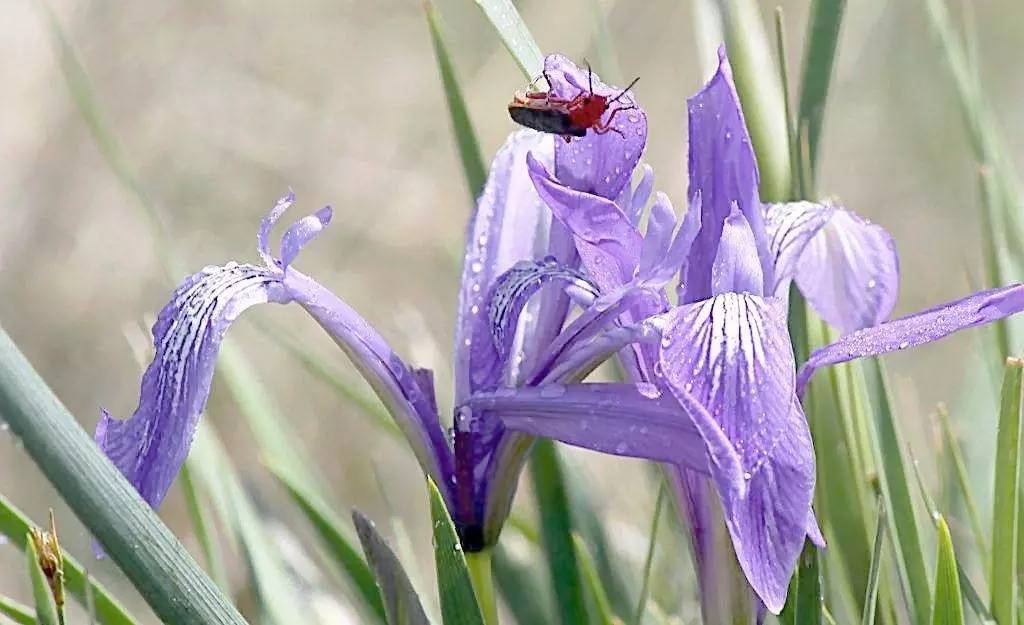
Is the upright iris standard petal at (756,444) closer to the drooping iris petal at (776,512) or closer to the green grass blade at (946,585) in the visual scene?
→ the drooping iris petal at (776,512)

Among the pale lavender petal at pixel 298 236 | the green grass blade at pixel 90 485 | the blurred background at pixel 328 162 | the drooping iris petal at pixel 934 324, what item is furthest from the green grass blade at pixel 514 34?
the blurred background at pixel 328 162

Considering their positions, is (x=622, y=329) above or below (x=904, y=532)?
above

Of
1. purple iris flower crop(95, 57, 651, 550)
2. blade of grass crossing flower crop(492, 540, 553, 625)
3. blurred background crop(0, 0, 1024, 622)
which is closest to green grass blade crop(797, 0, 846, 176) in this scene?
purple iris flower crop(95, 57, 651, 550)

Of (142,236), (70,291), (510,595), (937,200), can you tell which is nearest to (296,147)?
(142,236)

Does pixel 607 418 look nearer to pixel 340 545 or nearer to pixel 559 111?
pixel 559 111

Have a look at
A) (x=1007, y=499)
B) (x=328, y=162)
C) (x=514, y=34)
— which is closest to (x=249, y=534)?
(x=514, y=34)

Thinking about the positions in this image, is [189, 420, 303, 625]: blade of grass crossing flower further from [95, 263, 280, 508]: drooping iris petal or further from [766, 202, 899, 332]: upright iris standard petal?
[766, 202, 899, 332]: upright iris standard petal

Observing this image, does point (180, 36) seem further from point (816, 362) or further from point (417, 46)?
point (816, 362)
